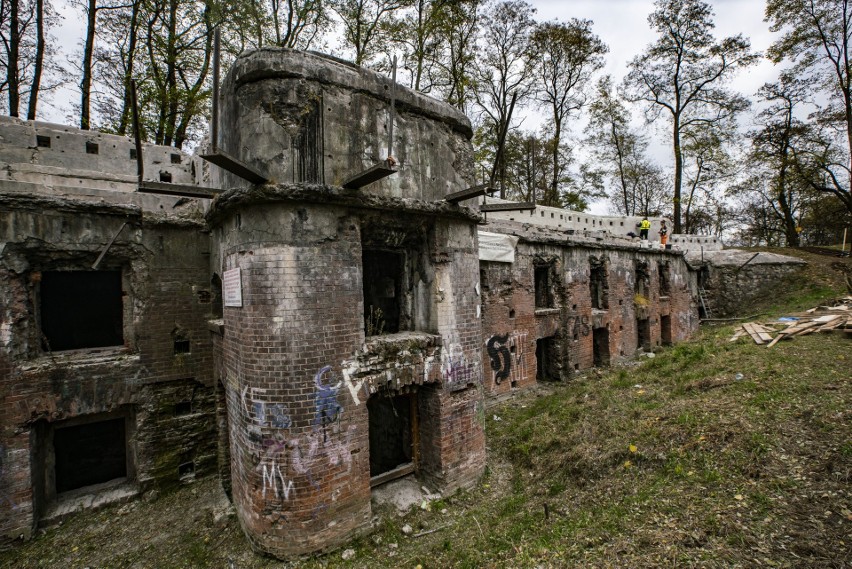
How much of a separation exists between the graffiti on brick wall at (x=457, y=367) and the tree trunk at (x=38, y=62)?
14950mm

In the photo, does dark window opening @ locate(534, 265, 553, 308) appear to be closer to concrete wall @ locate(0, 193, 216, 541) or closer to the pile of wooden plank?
the pile of wooden plank

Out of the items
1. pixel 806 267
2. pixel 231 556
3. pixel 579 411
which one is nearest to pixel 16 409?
pixel 231 556

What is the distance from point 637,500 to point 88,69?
61.1 ft

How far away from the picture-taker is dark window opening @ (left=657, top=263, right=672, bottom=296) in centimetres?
1559

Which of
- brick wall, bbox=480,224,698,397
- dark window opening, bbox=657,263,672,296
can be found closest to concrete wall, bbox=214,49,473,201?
brick wall, bbox=480,224,698,397

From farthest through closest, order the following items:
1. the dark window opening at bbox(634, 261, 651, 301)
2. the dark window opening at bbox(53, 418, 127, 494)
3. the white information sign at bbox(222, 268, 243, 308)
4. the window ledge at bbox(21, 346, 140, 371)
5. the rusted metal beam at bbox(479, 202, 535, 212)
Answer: the dark window opening at bbox(634, 261, 651, 301) → the dark window opening at bbox(53, 418, 127, 494) → the rusted metal beam at bbox(479, 202, 535, 212) → the window ledge at bbox(21, 346, 140, 371) → the white information sign at bbox(222, 268, 243, 308)

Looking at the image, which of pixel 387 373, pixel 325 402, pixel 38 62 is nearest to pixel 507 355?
pixel 387 373

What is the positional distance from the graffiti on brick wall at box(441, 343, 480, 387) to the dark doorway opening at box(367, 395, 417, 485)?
1190 millimetres

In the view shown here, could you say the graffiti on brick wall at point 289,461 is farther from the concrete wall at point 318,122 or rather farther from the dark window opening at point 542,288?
the dark window opening at point 542,288

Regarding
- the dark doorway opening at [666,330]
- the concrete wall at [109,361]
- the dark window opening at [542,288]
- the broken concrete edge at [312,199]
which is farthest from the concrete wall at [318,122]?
the dark doorway opening at [666,330]

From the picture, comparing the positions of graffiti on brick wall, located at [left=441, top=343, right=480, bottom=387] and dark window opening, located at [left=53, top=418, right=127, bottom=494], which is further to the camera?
dark window opening, located at [left=53, top=418, right=127, bottom=494]

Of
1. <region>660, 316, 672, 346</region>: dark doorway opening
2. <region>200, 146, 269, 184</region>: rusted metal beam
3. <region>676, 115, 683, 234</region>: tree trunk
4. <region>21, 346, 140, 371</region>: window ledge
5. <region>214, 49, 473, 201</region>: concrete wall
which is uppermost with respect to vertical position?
<region>676, 115, 683, 234</region>: tree trunk

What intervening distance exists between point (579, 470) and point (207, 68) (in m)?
18.4

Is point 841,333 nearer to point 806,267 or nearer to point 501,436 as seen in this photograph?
point 501,436
